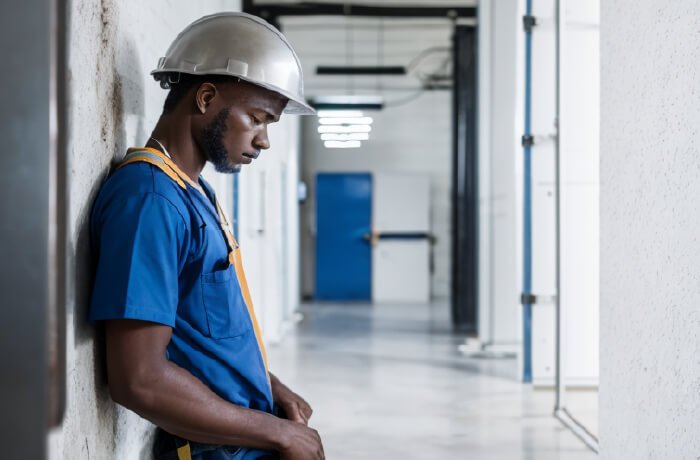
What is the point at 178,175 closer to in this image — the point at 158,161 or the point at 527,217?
the point at 158,161

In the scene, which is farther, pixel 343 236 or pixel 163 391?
pixel 343 236

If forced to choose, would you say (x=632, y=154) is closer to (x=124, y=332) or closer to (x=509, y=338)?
(x=124, y=332)

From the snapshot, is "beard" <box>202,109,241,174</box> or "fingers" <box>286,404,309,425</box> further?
"fingers" <box>286,404,309,425</box>

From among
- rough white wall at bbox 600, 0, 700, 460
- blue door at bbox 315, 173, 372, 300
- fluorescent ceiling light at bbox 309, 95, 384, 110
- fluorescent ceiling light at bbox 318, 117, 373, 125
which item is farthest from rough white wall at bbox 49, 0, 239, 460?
blue door at bbox 315, 173, 372, 300

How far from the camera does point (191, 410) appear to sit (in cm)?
125

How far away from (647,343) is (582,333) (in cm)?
240

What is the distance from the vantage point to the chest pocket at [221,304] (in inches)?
54.6

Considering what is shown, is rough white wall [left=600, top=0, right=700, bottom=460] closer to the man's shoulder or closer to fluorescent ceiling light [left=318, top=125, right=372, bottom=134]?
the man's shoulder

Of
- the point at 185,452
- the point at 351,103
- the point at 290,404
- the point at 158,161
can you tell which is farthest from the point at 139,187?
the point at 351,103

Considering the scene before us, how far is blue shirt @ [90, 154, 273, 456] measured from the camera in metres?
1.21

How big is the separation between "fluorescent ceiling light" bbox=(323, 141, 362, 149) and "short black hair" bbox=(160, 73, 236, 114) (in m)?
8.93

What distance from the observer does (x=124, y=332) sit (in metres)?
1.21

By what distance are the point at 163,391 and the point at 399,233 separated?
9956 millimetres

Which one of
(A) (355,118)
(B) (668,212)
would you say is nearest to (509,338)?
(A) (355,118)
